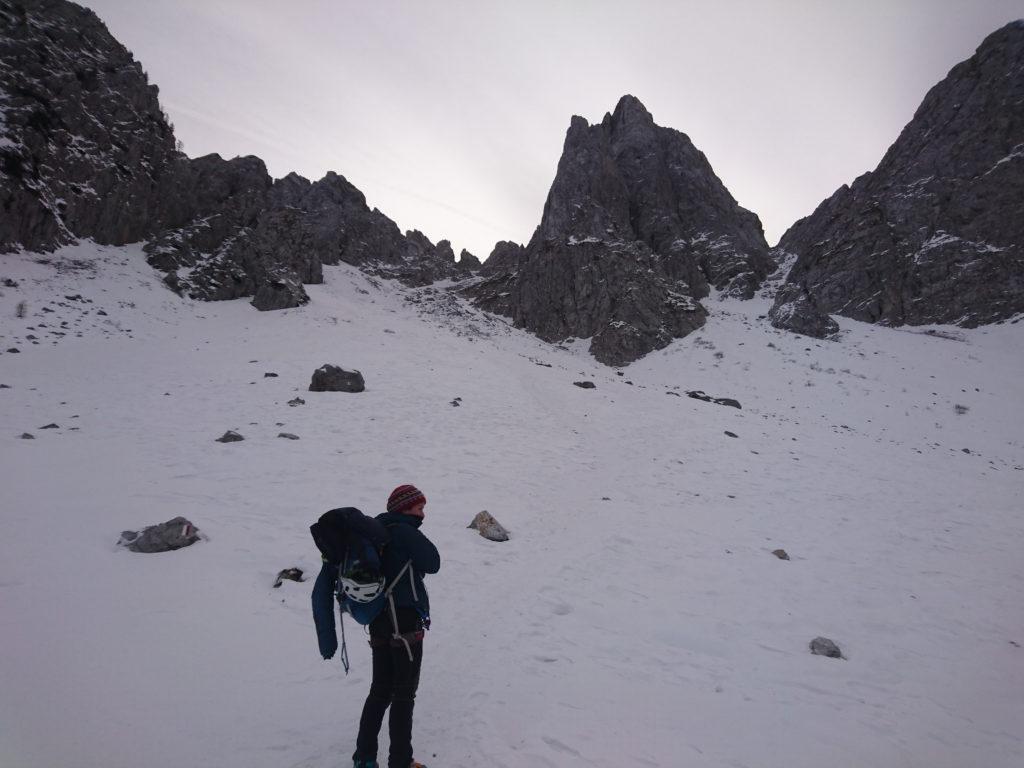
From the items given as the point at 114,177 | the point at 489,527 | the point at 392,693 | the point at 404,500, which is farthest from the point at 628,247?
the point at 392,693

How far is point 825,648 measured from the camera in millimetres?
6652

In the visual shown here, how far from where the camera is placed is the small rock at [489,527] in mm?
9469

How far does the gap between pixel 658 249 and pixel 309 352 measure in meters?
59.9

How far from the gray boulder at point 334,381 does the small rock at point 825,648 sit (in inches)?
640

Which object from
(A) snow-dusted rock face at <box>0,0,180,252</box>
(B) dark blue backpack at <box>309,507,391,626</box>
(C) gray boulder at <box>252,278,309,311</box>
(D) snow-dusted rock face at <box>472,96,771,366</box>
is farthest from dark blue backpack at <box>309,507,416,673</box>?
(D) snow-dusted rock face at <box>472,96,771,366</box>

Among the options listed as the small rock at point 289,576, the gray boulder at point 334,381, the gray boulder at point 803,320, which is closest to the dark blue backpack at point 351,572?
the small rock at point 289,576

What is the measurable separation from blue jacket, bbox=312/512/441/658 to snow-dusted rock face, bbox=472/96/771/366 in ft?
142

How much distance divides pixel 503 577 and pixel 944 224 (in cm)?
7030

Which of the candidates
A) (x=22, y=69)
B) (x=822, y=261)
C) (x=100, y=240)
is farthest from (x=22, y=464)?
(x=822, y=261)

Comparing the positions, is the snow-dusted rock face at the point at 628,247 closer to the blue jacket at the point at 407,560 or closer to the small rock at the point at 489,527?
the small rock at the point at 489,527

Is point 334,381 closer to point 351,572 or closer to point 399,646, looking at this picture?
point 351,572

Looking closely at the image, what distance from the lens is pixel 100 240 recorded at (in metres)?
33.4

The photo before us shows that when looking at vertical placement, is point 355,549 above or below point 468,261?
below

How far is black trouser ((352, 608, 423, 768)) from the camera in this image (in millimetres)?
3924
